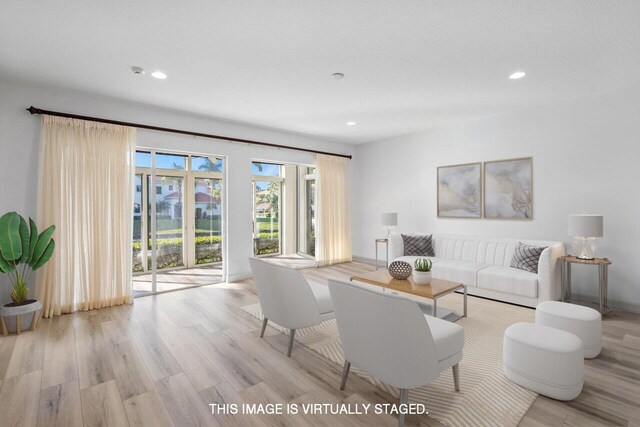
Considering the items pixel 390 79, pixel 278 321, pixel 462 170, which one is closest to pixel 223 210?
pixel 278 321

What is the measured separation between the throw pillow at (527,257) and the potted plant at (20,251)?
5.75 metres

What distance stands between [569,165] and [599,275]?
1.52 metres

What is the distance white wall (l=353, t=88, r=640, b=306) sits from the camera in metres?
3.78

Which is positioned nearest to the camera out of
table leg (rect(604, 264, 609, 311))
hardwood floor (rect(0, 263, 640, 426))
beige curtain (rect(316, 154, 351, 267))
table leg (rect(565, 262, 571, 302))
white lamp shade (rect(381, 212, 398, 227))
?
hardwood floor (rect(0, 263, 640, 426))

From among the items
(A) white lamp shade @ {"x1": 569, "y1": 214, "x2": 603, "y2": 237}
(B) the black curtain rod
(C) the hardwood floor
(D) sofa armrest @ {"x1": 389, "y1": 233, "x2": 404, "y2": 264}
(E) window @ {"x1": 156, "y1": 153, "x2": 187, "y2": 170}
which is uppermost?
(B) the black curtain rod

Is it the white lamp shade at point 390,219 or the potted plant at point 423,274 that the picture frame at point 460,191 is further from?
the potted plant at point 423,274

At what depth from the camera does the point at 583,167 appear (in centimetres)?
410

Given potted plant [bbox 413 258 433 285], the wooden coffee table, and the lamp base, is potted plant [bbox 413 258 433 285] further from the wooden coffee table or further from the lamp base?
the lamp base

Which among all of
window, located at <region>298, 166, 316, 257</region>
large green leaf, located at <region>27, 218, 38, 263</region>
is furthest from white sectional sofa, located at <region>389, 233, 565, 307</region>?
large green leaf, located at <region>27, 218, 38, 263</region>

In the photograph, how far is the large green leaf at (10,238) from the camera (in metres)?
3.07

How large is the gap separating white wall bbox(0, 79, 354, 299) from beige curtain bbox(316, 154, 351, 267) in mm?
368

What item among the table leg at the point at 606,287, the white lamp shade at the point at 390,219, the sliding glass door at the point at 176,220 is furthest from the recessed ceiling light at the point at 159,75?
the table leg at the point at 606,287

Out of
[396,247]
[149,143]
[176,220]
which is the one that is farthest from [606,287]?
[149,143]

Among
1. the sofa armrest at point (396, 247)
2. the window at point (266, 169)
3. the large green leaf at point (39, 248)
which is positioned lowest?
the sofa armrest at point (396, 247)
